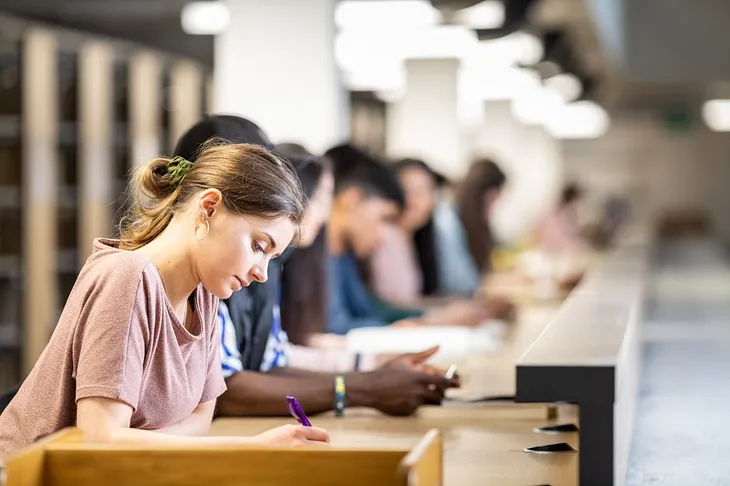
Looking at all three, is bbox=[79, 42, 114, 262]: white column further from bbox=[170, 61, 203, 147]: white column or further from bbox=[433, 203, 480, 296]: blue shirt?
bbox=[433, 203, 480, 296]: blue shirt

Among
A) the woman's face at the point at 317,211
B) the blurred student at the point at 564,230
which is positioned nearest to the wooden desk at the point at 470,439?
the woman's face at the point at 317,211

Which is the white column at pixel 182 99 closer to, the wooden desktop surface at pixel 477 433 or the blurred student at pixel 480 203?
the blurred student at pixel 480 203

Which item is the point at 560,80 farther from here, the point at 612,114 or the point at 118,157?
the point at 612,114

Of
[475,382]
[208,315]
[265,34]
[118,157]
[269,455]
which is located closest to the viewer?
[269,455]

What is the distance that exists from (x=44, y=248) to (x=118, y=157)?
1.10 metres

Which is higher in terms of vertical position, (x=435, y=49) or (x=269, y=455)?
(x=435, y=49)

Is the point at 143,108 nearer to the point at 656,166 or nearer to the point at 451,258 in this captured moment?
the point at 451,258

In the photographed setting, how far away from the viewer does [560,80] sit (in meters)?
9.77

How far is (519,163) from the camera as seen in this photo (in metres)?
20.1

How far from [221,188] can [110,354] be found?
36 cm

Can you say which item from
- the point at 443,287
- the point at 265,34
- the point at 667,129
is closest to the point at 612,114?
the point at 667,129

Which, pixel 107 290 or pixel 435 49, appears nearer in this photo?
pixel 107 290

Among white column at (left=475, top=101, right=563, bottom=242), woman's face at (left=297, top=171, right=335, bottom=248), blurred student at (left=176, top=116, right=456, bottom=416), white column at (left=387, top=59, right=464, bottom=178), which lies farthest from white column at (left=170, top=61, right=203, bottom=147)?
white column at (left=475, top=101, right=563, bottom=242)

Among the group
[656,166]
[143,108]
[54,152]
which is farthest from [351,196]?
[656,166]
